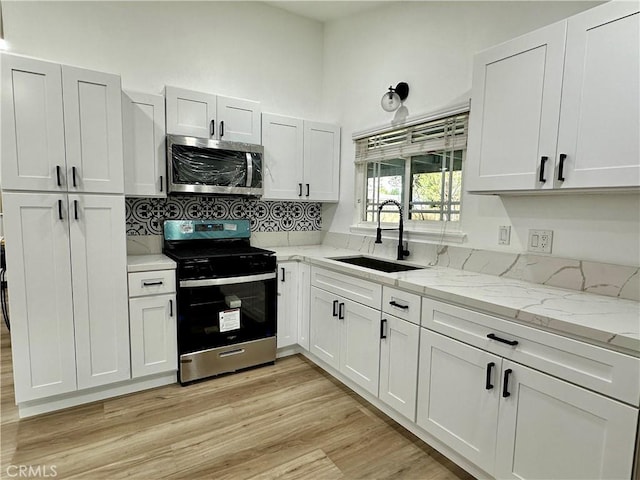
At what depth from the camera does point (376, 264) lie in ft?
9.27

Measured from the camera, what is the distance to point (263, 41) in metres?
3.30

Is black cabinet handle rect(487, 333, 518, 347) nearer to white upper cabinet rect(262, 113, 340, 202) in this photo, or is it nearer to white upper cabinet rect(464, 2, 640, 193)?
white upper cabinet rect(464, 2, 640, 193)

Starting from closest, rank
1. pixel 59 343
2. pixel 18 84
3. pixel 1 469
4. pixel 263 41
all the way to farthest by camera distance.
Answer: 1. pixel 1 469
2. pixel 18 84
3. pixel 59 343
4. pixel 263 41

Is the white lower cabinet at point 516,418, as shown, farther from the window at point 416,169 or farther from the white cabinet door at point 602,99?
the window at point 416,169

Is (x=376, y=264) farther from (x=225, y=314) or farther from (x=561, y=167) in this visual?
(x=561, y=167)

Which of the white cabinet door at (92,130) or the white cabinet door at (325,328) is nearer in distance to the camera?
the white cabinet door at (92,130)

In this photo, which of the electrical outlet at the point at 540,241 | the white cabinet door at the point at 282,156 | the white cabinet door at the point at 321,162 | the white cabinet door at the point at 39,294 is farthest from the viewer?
the white cabinet door at the point at 321,162

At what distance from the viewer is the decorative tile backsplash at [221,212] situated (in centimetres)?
281

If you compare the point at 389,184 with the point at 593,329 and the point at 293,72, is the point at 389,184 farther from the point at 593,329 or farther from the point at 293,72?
the point at 593,329

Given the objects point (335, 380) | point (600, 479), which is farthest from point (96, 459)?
point (600, 479)

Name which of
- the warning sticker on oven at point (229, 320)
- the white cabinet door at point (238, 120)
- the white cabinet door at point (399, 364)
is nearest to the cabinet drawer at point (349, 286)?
the white cabinet door at point (399, 364)

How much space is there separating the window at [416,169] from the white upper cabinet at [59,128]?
6.46ft

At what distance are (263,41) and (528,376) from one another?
3370 mm

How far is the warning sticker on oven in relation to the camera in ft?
8.61
